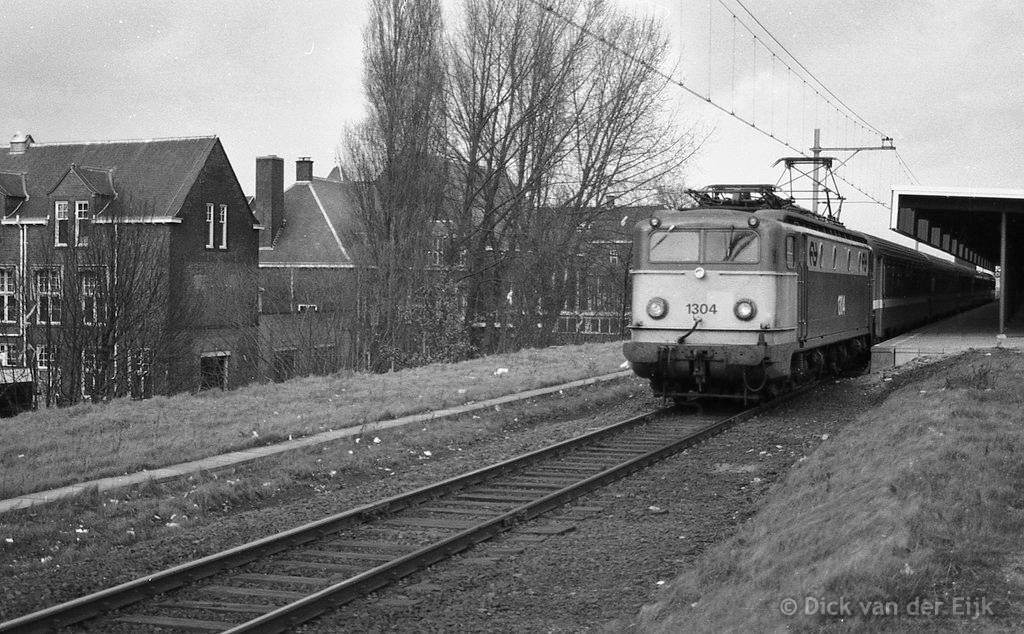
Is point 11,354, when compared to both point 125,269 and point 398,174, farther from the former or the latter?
point 398,174

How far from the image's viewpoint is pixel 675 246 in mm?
16672

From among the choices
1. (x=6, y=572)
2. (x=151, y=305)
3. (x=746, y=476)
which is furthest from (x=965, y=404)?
(x=151, y=305)

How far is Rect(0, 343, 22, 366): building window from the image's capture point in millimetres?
33625

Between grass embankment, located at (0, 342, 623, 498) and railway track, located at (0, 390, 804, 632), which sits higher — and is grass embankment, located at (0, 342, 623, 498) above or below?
above

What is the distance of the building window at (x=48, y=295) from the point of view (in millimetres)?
32031

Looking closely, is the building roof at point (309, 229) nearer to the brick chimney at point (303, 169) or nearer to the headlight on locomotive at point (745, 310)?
the brick chimney at point (303, 169)

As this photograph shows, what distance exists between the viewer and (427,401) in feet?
56.7

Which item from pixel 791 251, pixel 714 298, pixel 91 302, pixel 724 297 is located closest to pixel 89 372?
pixel 91 302

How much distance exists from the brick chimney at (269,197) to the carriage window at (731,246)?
4296 cm

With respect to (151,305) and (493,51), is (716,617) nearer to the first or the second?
(151,305)

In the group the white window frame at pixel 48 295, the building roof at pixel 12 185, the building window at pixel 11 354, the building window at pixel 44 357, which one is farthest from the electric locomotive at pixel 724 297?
the building roof at pixel 12 185

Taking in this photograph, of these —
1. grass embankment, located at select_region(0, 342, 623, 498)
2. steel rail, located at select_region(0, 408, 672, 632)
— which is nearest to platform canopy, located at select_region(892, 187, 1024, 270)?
grass embankment, located at select_region(0, 342, 623, 498)

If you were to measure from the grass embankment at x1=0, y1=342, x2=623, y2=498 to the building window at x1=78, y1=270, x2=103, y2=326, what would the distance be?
1243 centimetres

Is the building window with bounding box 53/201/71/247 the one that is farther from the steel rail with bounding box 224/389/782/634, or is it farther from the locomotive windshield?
the steel rail with bounding box 224/389/782/634
